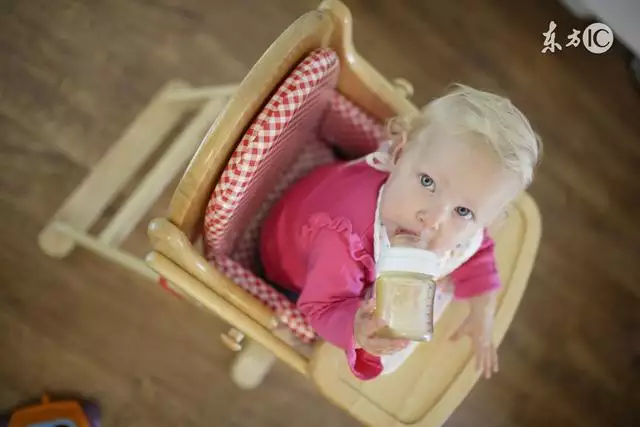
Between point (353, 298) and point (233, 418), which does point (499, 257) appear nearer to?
point (353, 298)

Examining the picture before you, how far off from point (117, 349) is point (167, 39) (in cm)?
60

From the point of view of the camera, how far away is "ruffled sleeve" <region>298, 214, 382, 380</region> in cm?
77

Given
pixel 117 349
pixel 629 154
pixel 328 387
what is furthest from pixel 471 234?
pixel 629 154

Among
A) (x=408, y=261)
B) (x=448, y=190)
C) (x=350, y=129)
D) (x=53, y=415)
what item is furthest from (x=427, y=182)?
(x=53, y=415)

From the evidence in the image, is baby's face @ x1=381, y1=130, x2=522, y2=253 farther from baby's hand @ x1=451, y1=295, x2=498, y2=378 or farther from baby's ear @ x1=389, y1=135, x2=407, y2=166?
baby's hand @ x1=451, y1=295, x2=498, y2=378

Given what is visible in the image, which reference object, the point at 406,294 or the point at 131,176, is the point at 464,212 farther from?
the point at 131,176

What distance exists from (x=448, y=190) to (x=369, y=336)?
6.9 inches

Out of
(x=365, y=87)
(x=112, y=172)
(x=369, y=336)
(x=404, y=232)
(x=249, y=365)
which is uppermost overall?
(x=365, y=87)

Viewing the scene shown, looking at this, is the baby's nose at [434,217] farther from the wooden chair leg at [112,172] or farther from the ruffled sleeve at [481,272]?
the wooden chair leg at [112,172]

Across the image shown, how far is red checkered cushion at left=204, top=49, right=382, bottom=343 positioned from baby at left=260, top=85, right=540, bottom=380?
4 centimetres

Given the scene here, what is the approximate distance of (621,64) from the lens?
1634mm

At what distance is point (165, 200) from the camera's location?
126 cm

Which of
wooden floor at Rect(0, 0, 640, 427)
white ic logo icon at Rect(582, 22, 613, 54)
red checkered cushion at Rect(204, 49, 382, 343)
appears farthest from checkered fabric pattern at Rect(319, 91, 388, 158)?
white ic logo icon at Rect(582, 22, 613, 54)

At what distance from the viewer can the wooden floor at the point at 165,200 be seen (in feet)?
3.89
